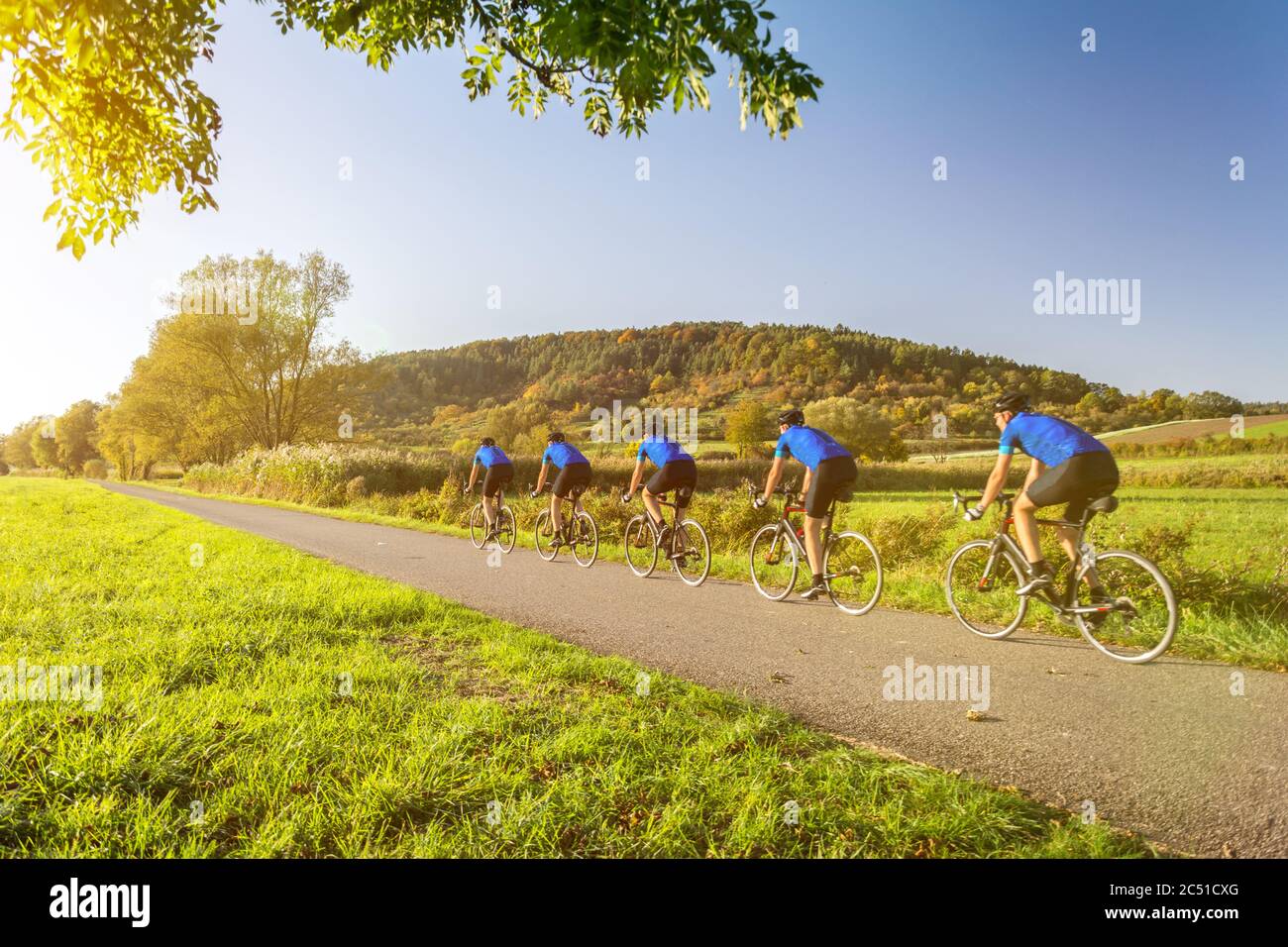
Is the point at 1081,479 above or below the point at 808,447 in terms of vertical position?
below

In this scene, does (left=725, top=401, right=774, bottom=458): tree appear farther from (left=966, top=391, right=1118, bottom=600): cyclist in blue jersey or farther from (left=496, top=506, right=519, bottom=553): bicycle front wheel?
(left=966, top=391, right=1118, bottom=600): cyclist in blue jersey

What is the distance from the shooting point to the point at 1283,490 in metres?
32.8

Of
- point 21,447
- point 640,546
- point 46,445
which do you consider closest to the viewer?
point 640,546

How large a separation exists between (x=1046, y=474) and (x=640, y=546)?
6850 millimetres

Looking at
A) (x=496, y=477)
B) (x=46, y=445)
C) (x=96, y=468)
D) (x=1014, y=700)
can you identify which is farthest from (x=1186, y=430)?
(x=46, y=445)

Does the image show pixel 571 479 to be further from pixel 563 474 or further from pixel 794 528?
pixel 794 528

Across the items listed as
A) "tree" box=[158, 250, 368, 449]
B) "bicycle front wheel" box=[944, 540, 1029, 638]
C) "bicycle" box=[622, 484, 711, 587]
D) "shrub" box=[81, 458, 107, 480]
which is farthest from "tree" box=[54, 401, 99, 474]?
"bicycle front wheel" box=[944, 540, 1029, 638]

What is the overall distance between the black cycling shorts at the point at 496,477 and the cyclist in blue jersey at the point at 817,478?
6.26m

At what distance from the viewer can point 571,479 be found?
35.6 feet

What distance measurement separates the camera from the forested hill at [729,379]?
173 ft

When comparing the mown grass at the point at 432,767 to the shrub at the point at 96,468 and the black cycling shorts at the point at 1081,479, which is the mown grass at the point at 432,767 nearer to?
the black cycling shorts at the point at 1081,479

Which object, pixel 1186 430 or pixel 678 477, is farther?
pixel 1186 430

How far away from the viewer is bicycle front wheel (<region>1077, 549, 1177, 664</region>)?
16.6ft

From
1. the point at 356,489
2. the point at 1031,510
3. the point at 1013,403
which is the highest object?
the point at 1013,403
